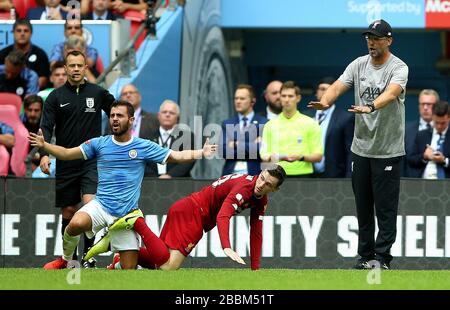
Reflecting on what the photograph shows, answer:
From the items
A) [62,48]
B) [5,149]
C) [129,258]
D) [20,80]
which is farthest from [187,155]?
[62,48]

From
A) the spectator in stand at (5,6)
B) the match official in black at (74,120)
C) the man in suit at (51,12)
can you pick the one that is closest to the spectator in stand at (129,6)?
the man in suit at (51,12)

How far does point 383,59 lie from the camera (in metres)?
11.9

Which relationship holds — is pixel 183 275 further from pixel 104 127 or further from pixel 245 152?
pixel 104 127

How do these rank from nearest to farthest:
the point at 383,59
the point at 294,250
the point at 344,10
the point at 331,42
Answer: the point at 383,59 → the point at 294,250 → the point at 344,10 → the point at 331,42

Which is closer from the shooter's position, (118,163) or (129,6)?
(118,163)

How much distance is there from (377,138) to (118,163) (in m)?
2.47

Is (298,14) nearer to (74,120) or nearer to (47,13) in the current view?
(47,13)

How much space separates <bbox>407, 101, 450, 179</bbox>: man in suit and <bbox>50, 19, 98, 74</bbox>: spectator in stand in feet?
14.3

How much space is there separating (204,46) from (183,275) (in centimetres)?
889

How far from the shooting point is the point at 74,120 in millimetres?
12891

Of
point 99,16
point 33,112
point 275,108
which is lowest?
point 33,112

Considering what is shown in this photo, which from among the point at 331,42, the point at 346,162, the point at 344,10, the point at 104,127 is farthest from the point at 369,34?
the point at 331,42

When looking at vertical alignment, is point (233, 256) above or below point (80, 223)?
below

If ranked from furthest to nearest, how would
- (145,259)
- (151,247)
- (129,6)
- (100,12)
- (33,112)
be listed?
1. (129,6)
2. (100,12)
3. (33,112)
4. (145,259)
5. (151,247)
